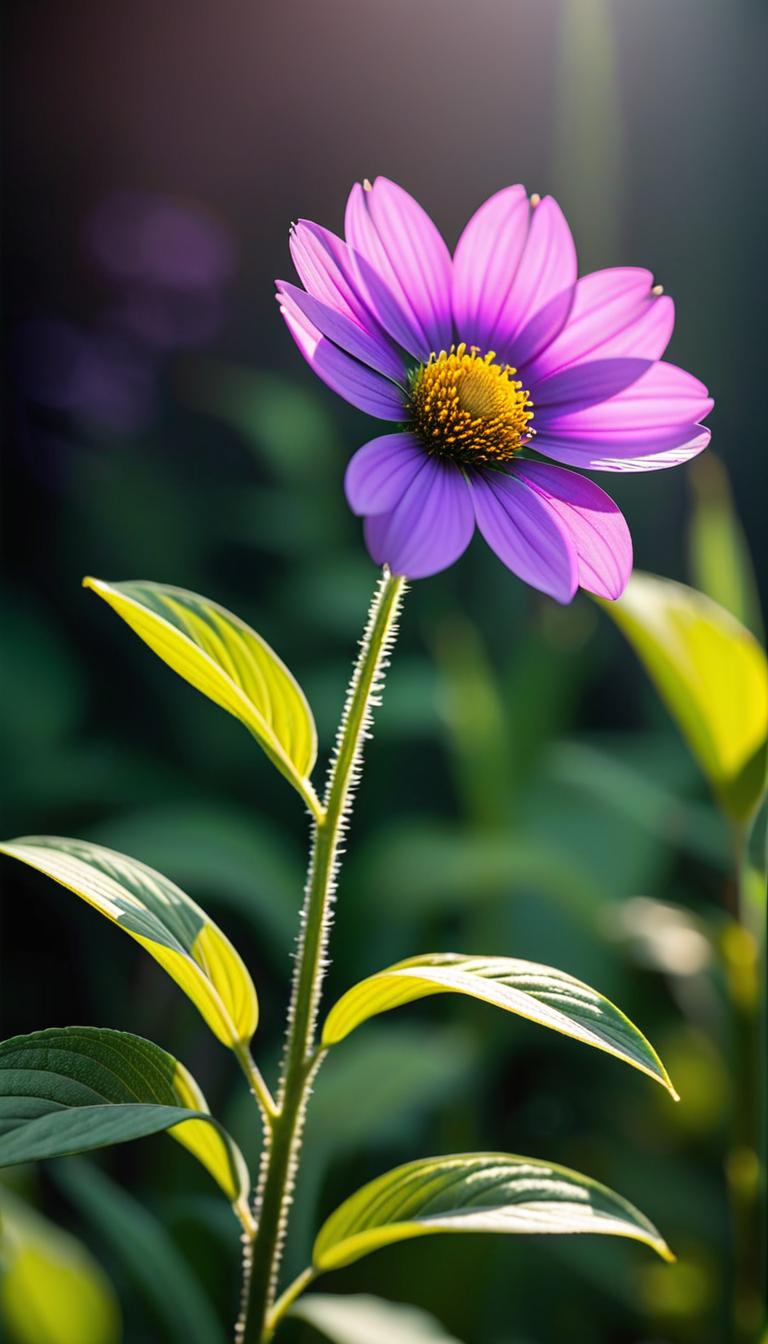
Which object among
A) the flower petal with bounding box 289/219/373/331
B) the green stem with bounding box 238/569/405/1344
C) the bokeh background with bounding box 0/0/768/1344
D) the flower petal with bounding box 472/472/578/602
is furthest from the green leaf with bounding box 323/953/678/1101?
the bokeh background with bounding box 0/0/768/1344

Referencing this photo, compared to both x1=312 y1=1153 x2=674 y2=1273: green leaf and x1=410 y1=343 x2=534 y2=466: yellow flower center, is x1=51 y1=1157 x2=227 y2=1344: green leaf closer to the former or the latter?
x1=312 y1=1153 x2=674 y2=1273: green leaf

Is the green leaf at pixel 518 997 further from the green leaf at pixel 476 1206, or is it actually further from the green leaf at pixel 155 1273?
the green leaf at pixel 155 1273

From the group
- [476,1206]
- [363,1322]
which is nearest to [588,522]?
[476,1206]

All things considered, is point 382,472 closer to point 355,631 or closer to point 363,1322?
point 363,1322

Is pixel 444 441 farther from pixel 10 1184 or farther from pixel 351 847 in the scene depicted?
pixel 351 847

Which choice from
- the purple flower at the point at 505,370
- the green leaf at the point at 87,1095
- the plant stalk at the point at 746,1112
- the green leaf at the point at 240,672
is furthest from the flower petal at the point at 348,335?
the plant stalk at the point at 746,1112
